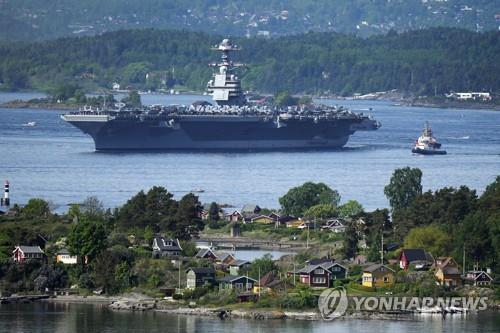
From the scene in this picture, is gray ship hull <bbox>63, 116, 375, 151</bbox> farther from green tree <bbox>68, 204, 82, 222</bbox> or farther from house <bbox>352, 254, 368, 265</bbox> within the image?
house <bbox>352, 254, 368, 265</bbox>

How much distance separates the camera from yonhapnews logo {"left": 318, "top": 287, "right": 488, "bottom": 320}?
41188 millimetres

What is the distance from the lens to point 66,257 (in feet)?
150

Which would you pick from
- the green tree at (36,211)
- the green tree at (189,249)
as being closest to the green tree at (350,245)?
the green tree at (189,249)

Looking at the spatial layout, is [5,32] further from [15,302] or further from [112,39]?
[15,302]

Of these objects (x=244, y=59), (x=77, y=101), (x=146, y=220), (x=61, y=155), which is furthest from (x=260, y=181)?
(x=244, y=59)

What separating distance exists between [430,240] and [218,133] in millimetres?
47979

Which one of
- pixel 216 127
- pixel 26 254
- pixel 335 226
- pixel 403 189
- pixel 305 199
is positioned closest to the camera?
pixel 26 254

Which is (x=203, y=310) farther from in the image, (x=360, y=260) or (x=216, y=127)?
(x=216, y=127)

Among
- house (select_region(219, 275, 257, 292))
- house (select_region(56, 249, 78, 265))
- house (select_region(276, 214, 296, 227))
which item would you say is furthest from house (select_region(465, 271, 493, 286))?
house (select_region(276, 214, 296, 227))

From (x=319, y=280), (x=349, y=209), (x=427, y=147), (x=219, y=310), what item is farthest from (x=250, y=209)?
(x=427, y=147)

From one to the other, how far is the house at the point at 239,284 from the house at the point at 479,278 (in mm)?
5001

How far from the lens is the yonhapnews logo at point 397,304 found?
4119 centimetres

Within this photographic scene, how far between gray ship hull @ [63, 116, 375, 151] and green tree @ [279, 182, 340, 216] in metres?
31.8

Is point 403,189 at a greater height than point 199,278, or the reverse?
point 403,189
